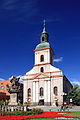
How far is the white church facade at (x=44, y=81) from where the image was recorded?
63.1 meters

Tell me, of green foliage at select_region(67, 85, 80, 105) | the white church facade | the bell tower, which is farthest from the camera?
the bell tower

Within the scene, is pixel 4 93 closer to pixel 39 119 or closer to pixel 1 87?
pixel 1 87

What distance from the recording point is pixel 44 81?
65.8 metres

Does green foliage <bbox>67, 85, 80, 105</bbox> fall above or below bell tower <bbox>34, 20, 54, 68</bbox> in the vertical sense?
below

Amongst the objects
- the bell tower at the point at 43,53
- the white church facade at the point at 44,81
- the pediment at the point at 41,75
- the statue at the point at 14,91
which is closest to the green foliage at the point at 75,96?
the white church facade at the point at 44,81

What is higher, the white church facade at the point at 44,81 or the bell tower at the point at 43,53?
the bell tower at the point at 43,53

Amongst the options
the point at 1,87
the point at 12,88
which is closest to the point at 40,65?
the point at 1,87

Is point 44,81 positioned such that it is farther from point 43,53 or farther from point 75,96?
point 75,96

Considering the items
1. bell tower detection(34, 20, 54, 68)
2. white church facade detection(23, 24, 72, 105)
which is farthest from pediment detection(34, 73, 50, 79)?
bell tower detection(34, 20, 54, 68)

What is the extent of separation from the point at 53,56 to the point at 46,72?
1034cm

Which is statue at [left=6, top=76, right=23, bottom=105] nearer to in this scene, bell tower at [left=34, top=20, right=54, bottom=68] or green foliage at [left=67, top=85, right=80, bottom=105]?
green foliage at [left=67, top=85, right=80, bottom=105]

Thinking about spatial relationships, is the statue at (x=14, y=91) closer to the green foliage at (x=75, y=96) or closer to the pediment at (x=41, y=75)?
the green foliage at (x=75, y=96)

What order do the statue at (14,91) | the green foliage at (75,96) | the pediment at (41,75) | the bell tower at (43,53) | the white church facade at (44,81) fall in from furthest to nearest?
the bell tower at (43,53)
the pediment at (41,75)
the white church facade at (44,81)
the green foliage at (75,96)
the statue at (14,91)

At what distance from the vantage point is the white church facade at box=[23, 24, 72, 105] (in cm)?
6306
